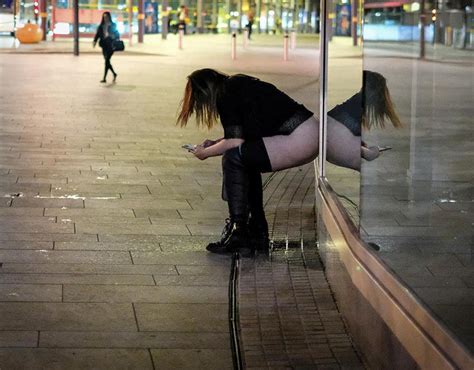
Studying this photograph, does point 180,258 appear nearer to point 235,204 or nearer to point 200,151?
point 235,204

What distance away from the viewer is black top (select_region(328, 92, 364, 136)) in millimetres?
6441

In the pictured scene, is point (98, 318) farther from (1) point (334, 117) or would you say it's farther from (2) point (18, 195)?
(2) point (18, 195)

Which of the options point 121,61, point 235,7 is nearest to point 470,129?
point 121,61

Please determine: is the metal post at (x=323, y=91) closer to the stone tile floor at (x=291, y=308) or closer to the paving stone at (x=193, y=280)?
the stone tile floor at (x=291, y=308)

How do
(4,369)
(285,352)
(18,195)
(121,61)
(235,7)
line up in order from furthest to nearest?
(235,7) → (121,61) → (18,195) → (285,352) → (4,369)

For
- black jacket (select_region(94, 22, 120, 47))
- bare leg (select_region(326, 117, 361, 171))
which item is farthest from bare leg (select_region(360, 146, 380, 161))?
black jacket (select_region(94, 22, 120, 47))

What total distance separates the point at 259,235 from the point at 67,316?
2161mm

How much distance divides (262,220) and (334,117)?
1120mm

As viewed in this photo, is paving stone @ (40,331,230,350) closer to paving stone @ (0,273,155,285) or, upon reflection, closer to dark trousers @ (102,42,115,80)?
paving stone @ (0,273,155,285)

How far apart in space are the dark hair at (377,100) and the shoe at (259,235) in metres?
2.65

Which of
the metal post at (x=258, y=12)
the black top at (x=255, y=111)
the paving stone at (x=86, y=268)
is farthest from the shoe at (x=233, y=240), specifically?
the metal post at (x=258, y=12)

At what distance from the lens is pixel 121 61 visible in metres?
31.5

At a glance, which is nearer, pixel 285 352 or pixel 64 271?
pixel 285 352

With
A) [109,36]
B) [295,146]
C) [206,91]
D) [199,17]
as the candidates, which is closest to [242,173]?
[295,146]
